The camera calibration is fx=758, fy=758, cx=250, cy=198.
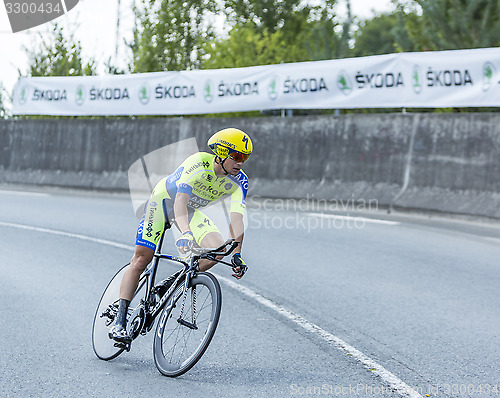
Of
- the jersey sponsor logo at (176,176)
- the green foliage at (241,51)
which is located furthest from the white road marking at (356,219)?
the green foliage at (241,51)

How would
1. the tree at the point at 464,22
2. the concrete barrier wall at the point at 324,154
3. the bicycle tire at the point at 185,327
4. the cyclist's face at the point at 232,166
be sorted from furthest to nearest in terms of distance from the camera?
the tree at the point at 464,22
the concrete barrier wall at the point at 324,154
the cyclist's face at the point at 232,166
the bicycle tire at the point at 185,327

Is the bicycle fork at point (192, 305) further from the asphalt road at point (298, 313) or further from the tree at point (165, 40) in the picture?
the tree at point (165, 40)

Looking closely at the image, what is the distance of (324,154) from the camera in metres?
14.9

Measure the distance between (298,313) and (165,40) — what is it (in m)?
24.7

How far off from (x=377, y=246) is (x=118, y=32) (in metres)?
29.9

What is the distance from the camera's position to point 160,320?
5.02 m

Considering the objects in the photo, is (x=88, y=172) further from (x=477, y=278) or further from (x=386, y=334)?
(x=386, y=334)

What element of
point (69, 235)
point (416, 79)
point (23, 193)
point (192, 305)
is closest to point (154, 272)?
point (192, 305)

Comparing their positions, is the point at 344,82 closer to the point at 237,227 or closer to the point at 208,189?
Answer: the point at 208,189

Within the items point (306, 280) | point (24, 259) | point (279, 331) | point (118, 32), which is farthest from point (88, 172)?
point (118, 32)

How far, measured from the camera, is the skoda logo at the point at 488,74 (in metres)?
12.8

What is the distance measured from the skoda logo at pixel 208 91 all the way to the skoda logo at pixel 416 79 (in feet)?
15.6

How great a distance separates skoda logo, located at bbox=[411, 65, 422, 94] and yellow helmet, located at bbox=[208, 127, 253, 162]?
9423 millimetres

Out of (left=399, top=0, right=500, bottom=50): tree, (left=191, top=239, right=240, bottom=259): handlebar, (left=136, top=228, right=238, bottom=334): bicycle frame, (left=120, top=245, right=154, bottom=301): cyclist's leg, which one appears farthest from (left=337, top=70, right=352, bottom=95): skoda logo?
(left=191, top=239, right=240, bottom=259): handlebar
